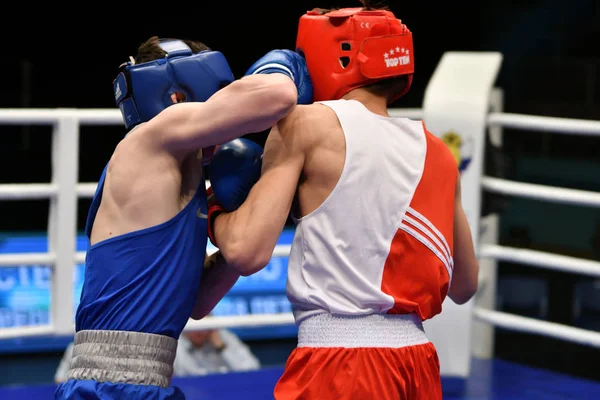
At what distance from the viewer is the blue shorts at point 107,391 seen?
2.02 metres

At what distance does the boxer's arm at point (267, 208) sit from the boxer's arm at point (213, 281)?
203 millimetres

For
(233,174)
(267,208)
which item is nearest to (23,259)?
(233,174)

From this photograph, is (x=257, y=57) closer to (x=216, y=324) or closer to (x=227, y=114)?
(x=216, y=324)

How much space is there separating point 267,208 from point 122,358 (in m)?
0.47

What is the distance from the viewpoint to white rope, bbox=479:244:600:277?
10.7 feet

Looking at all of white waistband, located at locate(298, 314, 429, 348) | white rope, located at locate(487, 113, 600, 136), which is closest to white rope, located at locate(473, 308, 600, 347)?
white rope, located at locate(487, 113, 600, 136)

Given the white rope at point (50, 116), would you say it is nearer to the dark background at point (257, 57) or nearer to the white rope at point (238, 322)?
the white rope at point (238, 322)

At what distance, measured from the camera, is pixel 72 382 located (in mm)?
2059

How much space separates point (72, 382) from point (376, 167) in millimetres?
823

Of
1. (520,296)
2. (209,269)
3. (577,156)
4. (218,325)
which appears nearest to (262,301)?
(520,296)

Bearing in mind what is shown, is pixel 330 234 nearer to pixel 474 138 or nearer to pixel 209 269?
pixel 209 269

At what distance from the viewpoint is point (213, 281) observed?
2.26 meters

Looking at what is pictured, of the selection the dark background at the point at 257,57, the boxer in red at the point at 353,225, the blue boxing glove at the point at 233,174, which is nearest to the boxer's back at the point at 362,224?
the boxer in red at the point at 353,225

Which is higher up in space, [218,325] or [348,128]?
[348,128]
